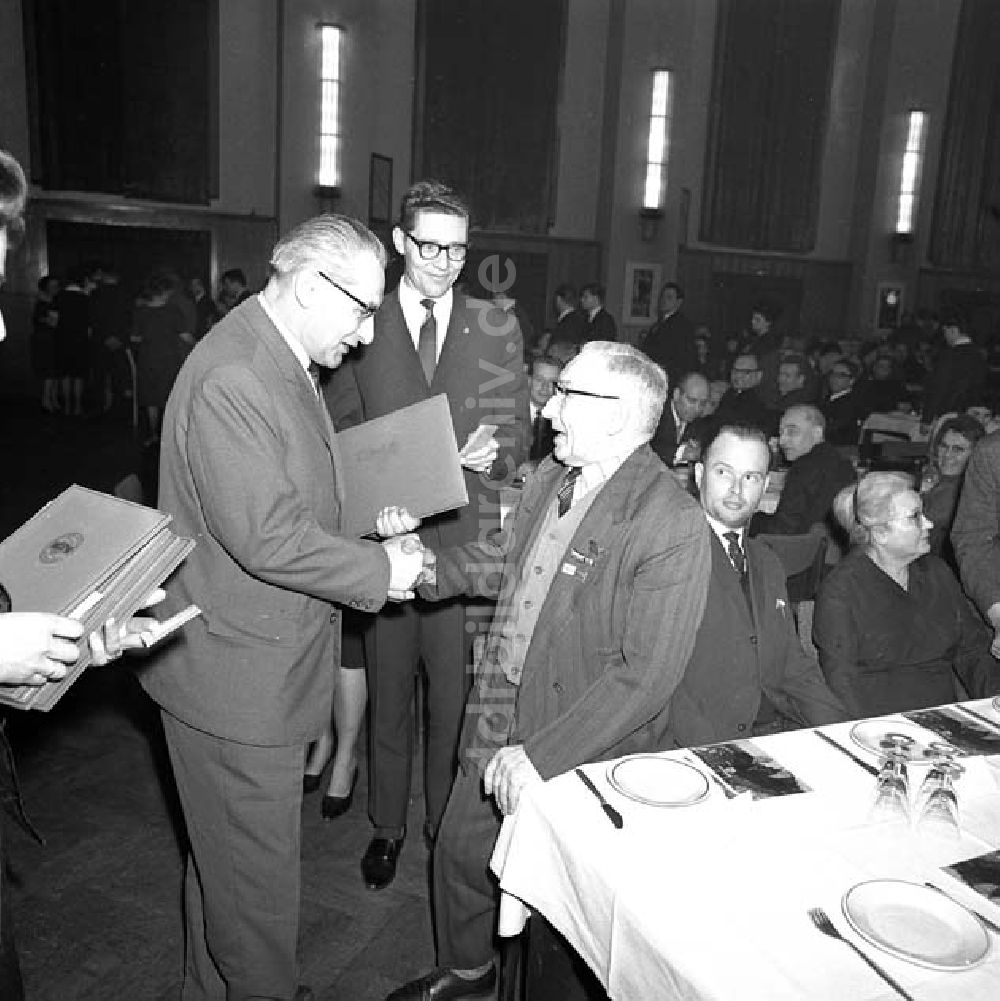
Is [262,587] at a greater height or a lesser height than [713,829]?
greater

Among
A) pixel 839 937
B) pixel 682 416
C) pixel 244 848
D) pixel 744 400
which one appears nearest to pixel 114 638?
pixel 244 848

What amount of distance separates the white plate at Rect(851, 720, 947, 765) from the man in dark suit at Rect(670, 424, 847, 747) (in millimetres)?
265

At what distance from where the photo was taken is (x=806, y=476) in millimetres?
4375

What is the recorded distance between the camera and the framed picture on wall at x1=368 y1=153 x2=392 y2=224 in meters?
10.7

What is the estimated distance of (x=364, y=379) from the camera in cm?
271

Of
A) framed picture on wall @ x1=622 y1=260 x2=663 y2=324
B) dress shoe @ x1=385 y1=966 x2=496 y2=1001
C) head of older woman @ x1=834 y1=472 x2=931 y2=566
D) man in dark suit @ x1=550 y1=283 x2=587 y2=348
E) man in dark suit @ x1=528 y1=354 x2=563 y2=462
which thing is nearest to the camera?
dress shoe @ x1=385 y1=966 x2=496 y2=1001

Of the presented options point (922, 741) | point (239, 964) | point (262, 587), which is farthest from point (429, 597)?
point (922, 741)

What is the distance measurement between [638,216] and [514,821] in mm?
11632

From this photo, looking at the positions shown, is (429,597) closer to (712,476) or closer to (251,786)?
(251,786)

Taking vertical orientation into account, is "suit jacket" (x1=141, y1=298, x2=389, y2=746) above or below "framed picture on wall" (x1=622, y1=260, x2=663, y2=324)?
below

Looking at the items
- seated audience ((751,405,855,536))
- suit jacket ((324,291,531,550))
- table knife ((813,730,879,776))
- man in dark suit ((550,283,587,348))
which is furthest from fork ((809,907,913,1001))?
man in dark suit ((550,283,587,348))

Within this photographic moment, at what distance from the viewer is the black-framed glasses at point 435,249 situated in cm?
254

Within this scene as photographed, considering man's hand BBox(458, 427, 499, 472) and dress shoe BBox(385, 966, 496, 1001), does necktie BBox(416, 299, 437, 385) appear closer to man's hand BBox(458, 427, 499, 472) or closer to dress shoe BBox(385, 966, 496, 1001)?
man's hand BBox(458, 427, 499, 472)

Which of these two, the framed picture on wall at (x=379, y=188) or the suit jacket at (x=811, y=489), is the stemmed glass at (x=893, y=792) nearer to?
the suit jacket at (x=811, y=489)
